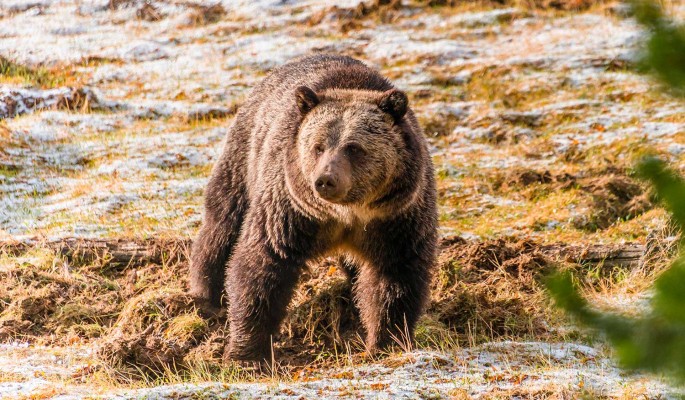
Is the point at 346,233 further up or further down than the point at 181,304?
further up

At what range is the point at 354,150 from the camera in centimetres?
588

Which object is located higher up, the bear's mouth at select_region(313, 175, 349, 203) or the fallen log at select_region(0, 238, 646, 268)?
the bear's mouth at select_region(313, 175, 349, 203)

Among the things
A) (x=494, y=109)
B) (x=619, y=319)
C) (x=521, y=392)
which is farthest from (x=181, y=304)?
(x=494, y=109)

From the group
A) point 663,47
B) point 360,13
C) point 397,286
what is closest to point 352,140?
point 397,286

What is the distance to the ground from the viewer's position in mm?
6062

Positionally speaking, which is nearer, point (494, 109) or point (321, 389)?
point (321, 389)

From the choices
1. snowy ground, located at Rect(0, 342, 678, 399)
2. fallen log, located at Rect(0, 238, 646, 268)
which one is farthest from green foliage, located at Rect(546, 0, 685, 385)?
fallen log, located at Rect(0, 238, 646, 268)

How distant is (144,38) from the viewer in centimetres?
1823

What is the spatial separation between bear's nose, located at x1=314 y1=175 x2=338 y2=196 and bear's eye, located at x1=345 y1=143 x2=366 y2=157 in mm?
437

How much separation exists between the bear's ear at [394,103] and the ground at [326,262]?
1.84 m

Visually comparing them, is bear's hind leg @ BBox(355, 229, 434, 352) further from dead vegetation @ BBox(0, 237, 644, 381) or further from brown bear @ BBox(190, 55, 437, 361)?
dead vegetation @ BBox(0, 237, 644, 381)

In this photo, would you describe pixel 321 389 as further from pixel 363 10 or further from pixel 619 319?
pixel 363 10

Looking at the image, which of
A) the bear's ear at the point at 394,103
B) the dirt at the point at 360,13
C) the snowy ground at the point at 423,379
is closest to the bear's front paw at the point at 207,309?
the snowy ground at the point at 423,379

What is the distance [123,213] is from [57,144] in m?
3.28
